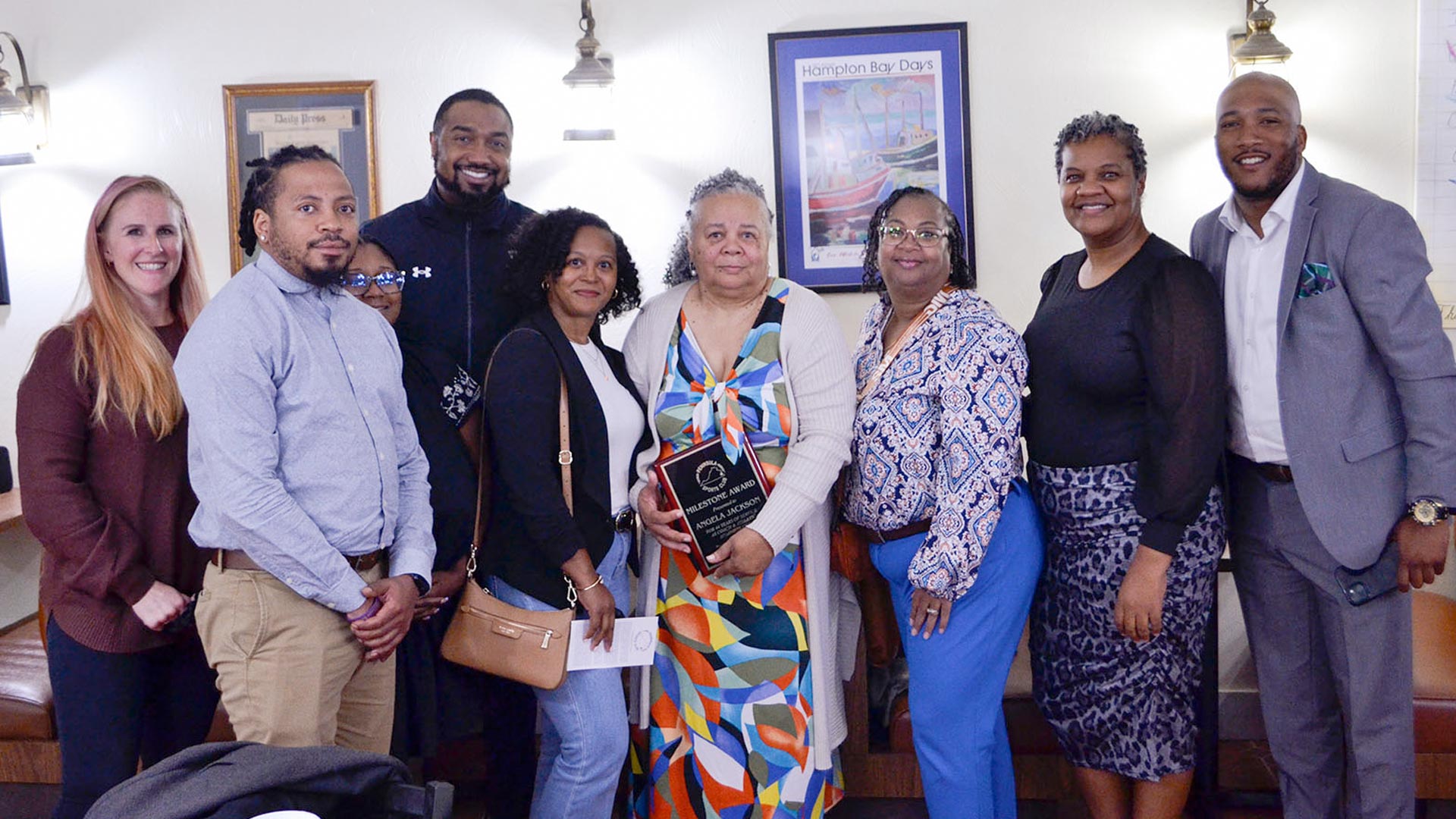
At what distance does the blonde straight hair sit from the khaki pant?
0.36 m

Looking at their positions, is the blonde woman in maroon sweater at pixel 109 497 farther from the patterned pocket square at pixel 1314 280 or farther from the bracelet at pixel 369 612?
the patterned pocket square at pixel 1314 280

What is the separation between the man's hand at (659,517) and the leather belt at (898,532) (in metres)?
0.38

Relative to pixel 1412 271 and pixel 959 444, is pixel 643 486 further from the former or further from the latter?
pixel 1412 271

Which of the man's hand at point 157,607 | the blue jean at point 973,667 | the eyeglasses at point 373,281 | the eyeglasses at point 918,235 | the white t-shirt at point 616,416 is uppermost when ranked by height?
the eyeglasses at point 918,235

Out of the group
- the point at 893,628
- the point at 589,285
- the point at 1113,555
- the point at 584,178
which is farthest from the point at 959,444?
the point at 584,178

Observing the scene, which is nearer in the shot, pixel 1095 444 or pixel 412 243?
pixel 1095 444

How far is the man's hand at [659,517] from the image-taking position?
2105mm

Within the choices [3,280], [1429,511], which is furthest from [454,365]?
[3,280]

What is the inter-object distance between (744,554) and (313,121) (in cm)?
240

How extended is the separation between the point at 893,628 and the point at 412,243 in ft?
4.72

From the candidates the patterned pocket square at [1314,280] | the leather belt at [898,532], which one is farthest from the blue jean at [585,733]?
the patterned pocket square at [1314,280]

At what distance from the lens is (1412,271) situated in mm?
1930

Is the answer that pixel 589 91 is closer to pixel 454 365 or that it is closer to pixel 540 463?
pixel 454 365

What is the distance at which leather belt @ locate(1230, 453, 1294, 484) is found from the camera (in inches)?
80.7
